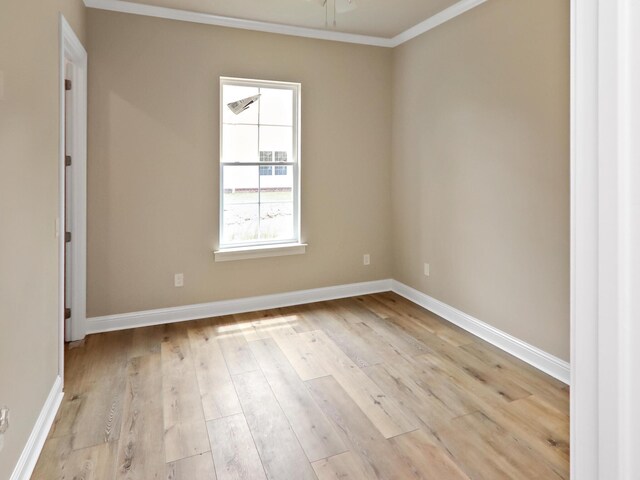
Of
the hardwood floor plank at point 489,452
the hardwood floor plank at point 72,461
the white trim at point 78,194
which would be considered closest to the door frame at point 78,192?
the white trim at point 78,194

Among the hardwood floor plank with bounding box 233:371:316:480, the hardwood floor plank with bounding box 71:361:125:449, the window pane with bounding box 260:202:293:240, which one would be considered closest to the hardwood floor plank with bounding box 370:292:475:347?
the window pane with bounding box 260:202:293:240

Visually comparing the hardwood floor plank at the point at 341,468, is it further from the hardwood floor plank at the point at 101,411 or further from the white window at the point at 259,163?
the white window at the point at 259,163

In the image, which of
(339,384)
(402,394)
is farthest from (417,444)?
(339,384)

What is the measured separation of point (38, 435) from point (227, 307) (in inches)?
82.1

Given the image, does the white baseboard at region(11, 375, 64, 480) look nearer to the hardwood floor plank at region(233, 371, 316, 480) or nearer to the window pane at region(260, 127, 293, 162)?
the hardwood floor plank at region(233, 371, 316, 480)

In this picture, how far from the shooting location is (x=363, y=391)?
2.74 meters

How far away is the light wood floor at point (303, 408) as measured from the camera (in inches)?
81.0

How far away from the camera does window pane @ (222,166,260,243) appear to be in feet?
13.4

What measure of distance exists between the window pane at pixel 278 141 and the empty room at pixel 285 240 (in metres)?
0.02

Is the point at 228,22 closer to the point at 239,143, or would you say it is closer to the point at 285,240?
the point at 239,143

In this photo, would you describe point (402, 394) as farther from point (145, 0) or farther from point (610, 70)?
point (145, 0)

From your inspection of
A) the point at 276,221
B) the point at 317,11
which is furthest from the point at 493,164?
the point at 276,221

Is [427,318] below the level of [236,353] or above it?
above

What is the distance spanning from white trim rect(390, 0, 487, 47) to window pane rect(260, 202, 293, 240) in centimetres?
203
